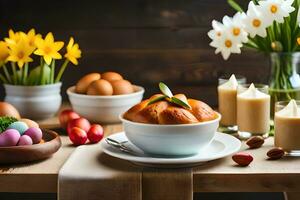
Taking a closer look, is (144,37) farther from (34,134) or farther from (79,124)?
(34,134)

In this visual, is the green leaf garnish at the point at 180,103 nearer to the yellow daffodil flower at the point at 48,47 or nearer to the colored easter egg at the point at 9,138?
the colored easter egg at the point at 9,138

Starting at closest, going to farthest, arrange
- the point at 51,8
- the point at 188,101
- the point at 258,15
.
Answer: the point at 188,101
the point at 258,15
the point at 51,8

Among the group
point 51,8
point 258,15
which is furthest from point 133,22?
point 258,15

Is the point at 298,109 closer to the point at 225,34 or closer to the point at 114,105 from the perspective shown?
the point at 225,34

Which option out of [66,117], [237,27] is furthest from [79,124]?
[237,27]

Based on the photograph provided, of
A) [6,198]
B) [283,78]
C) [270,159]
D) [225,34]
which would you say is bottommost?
[6,198]
